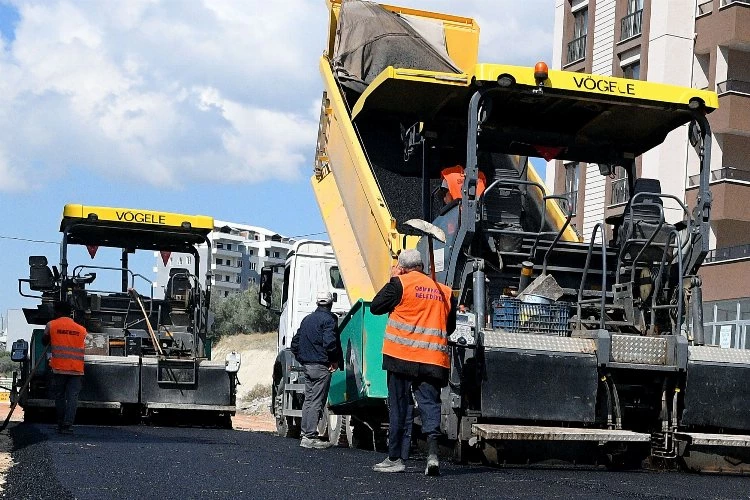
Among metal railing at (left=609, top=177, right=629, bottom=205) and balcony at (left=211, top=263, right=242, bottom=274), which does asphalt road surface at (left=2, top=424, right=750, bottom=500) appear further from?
balcony at (left=211, top=263, right=242, bottom=274)

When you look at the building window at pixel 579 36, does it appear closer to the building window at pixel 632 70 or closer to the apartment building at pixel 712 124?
the apartment building at pixel 712 124

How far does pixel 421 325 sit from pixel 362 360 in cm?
204

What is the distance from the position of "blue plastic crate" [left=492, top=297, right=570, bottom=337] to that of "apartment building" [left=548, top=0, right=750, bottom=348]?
626 inches

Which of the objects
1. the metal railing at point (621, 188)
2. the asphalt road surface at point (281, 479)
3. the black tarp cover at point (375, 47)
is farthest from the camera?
the black tarp cover at point (375, 47)

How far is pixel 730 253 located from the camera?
84.0ft

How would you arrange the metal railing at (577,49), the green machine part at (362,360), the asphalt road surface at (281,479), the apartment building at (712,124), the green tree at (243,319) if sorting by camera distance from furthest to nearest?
the green tree at (243,319), the metal railing at (577,49), the apartment building at (712,124), the green machine part at (362,360), the asphalt road surface at (281,479)

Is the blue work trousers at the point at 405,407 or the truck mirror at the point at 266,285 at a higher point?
the truck mirror at the point at 266,285

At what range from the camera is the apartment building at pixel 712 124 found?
25641 mm

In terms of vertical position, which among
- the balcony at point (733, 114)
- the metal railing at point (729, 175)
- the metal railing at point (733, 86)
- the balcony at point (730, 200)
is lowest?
the balcony at point (730, 200)

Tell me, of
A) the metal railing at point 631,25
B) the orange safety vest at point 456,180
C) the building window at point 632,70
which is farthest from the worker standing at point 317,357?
the metal railing at point 631,25

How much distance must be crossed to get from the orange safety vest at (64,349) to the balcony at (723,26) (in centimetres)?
1812

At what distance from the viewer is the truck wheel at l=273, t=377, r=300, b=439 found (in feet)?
46.5

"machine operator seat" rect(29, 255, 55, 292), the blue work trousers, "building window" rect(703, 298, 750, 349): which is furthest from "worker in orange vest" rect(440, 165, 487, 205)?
"building window" rect(703, 298, 750, 349)

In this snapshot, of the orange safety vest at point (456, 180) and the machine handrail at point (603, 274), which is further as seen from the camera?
the orange safety vest at point (456, 180)
